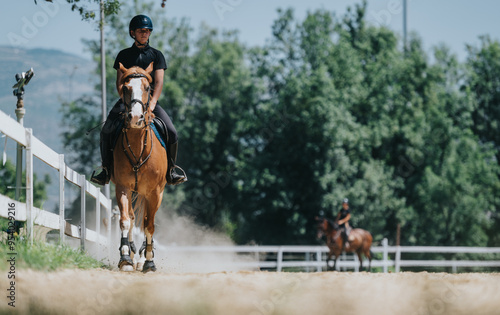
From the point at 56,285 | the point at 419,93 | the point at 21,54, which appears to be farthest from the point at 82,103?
the point at 56,285

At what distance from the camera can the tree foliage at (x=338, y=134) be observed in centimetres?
4481

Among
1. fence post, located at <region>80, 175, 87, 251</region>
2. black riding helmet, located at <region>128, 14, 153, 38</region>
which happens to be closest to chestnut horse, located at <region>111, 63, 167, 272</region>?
black riding helmet, located at <region>128, 14, 153, 38</region>

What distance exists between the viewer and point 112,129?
1015cm

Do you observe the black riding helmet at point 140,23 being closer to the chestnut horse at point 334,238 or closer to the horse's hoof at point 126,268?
the horse's hoof at point 126,268

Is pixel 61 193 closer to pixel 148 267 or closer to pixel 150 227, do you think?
pixel 150 227

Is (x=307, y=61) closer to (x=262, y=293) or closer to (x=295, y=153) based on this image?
(x=295, y=153)

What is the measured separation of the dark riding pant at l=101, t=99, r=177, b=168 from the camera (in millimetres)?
10156

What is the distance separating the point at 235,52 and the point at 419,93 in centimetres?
1497

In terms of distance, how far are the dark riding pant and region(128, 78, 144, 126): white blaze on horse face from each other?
70 cm

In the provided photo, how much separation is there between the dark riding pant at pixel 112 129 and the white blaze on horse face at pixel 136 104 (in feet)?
2.31

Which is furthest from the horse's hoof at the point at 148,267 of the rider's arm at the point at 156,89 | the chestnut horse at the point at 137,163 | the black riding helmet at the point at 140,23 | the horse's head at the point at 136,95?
the black riding helmet at the point at 140,23

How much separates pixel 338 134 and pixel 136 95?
3469cm

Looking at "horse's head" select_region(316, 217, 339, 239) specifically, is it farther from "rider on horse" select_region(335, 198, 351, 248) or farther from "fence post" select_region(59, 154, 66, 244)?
"fence post" select_region(59, 154, 66, 244)

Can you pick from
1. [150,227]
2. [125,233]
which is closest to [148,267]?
[125,233]
